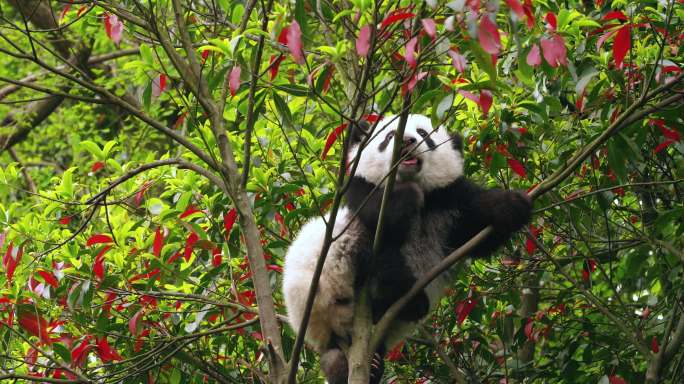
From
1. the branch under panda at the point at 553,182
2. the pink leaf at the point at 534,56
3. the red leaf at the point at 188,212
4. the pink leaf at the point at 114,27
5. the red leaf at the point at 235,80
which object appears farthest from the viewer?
the red leaf at the point at 188,212

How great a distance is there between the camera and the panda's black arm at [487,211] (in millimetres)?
4461

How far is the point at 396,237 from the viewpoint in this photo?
452cm

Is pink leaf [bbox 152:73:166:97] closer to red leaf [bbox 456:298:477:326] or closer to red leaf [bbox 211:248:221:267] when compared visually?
red leaf [bbox 211:248:221:267]

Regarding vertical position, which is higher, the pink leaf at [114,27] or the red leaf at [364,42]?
the pink leaf at [114,27]

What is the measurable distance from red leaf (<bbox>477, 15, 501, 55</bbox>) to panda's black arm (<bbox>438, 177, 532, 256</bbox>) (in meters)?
1.72

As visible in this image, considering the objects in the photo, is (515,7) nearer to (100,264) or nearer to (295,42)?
(295,42)

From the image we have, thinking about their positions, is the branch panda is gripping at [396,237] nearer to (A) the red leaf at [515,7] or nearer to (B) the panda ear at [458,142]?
(B) the panda ear at [458,142]

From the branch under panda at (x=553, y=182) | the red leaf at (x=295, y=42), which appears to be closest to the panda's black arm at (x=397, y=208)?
the branch under panda at (x=553, y=182)

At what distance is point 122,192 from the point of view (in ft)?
17.3

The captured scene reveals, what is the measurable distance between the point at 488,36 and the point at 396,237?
211cm

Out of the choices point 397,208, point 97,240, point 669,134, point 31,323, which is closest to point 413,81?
point 397,208

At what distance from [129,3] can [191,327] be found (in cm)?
197

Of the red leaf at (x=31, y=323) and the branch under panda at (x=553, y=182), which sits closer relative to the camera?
the branch under panda at (x=553, y=182)

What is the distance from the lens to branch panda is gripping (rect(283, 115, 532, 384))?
14.7ft
